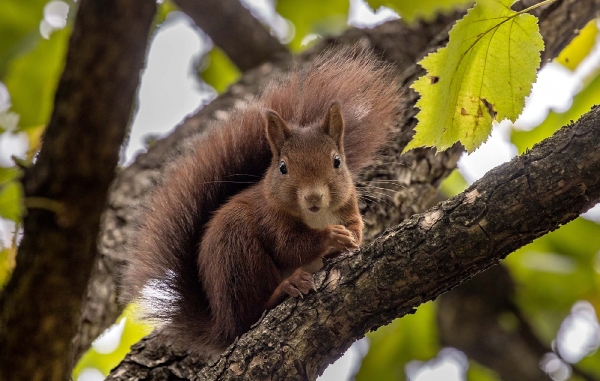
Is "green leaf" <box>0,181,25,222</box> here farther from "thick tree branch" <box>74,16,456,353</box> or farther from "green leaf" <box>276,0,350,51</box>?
"green leaf" <box>276,0,350,51</box>

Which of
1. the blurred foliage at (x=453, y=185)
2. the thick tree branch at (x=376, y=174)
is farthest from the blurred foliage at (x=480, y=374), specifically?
the thick tree branch at (x=376, y=174)

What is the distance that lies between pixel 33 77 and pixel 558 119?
2325 mm

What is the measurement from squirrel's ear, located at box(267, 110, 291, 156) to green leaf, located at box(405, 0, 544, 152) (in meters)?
0.91

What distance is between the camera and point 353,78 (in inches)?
114

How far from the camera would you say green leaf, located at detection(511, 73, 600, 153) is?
9.57ft

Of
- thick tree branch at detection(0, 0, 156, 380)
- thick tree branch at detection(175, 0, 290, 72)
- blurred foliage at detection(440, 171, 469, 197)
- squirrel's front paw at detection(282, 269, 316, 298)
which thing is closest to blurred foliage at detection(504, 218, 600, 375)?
blurred foliage at detection(440, 171, 469, 197)

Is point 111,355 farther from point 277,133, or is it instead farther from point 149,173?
point 277,133

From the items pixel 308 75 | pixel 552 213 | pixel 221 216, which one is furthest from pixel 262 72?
pixel 552 213

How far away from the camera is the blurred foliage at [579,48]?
3.66 metres

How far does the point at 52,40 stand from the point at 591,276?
3.01 metres

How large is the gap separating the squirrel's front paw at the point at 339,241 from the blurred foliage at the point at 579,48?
179cm

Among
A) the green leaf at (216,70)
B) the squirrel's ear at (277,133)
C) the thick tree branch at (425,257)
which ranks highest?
the green leaf at (216,70)

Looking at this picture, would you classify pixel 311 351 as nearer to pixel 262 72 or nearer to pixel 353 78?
pixel 353 78

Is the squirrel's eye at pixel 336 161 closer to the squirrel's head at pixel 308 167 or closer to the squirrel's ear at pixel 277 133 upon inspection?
the squirrel's head at pixel 308 167
